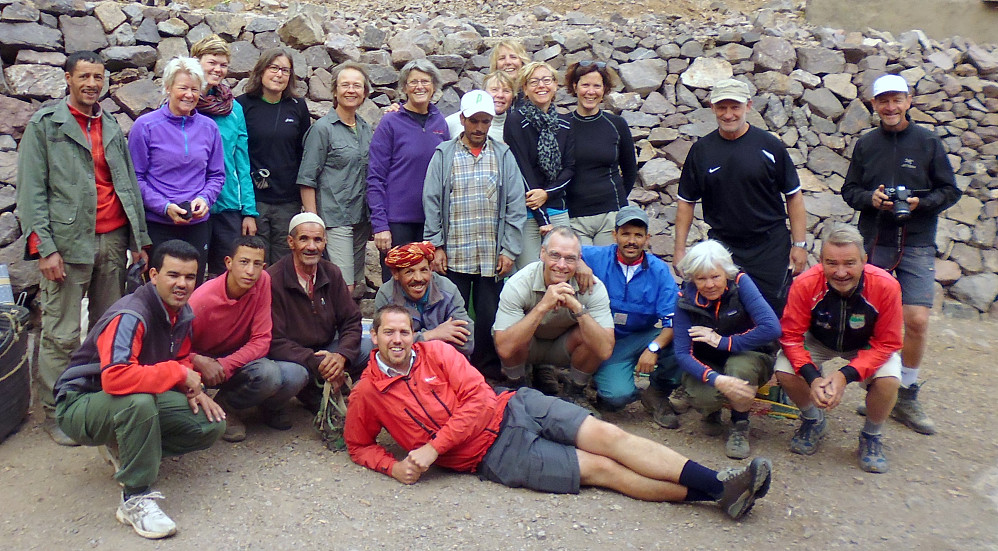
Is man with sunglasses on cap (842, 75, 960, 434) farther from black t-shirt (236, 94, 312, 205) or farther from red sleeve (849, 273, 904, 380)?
black t-shirt (236, 94, 312, 205)

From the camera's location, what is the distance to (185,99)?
15.6ft

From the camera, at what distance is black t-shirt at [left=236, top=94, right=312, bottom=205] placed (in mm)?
5301

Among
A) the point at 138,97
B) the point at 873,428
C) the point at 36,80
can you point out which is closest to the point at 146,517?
the point at 873,428

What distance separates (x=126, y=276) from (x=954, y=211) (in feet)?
26.2

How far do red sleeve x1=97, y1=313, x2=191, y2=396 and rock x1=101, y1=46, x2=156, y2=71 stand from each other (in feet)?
13.5

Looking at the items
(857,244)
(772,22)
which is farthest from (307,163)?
(772,22)

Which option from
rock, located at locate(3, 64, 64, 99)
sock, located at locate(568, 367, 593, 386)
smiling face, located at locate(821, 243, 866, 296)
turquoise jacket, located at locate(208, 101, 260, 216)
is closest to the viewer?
smiling face, located at locate(821, 243, 866, 296)

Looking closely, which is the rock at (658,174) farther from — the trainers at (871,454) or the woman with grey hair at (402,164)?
the trainers at (871,454)

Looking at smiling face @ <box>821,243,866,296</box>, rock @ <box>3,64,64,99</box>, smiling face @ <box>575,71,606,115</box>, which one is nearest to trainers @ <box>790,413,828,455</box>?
smiling face @ <box>821,243,866,296</box>

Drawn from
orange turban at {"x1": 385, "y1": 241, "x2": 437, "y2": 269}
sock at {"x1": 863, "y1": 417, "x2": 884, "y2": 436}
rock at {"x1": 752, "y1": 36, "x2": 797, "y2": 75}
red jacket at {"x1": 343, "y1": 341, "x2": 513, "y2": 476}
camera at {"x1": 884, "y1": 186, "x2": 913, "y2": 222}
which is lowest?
sock at {"x1": 863, "y1": 417, "x2": 884, "y2": 436}

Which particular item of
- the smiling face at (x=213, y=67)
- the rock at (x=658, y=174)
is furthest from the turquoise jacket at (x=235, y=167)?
the rock at (x=658, y=174)

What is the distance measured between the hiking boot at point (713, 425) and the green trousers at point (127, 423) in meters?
2.98

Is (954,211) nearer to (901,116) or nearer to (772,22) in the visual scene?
(772,22)

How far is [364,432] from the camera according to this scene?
163 inches
